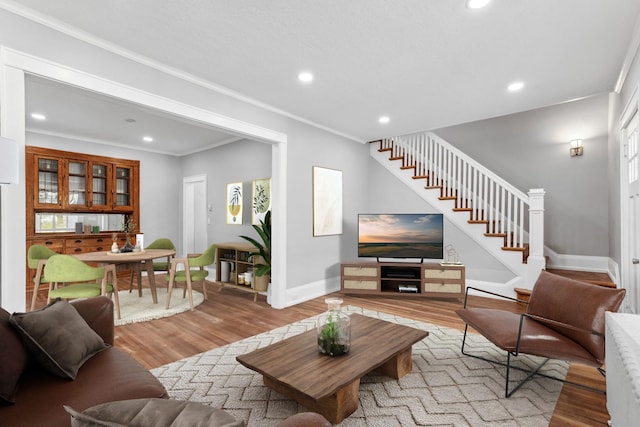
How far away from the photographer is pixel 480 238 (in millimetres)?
4949

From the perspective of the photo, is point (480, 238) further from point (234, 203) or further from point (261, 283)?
point (234, 203)

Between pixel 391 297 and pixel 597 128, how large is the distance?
4.18 metres

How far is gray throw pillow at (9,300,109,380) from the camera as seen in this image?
5.00ft

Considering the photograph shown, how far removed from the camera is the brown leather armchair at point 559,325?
6.67 feet

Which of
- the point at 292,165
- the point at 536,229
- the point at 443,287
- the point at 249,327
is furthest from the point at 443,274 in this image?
the point at 249,327

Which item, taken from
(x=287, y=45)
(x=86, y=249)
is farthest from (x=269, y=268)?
(x=86, y=249)

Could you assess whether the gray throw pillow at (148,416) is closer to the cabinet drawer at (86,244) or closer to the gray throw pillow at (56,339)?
the gray throw pillow at (56,339)

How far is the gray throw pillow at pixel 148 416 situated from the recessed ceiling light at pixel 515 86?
3875 millimetres

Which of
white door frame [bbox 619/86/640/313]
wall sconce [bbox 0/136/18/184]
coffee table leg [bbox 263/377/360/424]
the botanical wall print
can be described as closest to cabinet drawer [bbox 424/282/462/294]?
the botanical wall print

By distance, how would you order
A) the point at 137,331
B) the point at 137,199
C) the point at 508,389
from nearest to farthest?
1. the point at 508,389
2. the point at 137,331
3. the point at 137,199

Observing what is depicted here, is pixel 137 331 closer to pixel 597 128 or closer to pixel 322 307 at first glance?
pixel 322 307

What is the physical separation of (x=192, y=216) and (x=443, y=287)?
16.9 ft

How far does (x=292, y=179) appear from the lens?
4.44m

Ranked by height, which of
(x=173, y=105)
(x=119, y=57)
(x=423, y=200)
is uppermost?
(x=119, y=57)
